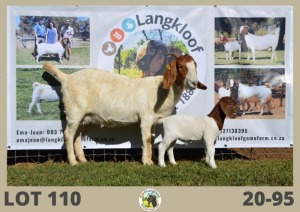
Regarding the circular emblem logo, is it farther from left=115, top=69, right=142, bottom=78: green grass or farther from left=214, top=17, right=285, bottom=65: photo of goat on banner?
left=214, top=17, right=285, bottom=65: photo of goat on banner

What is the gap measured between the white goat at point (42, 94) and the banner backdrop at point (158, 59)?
1 centimetres

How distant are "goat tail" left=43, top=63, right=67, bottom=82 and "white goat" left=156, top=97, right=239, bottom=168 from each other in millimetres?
1598

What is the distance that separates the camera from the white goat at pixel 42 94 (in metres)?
10.2

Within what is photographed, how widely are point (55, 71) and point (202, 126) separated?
2237 millimetres

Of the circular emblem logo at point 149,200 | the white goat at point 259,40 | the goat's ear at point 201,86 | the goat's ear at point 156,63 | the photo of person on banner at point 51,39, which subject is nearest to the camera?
the circular emblem logo at point 149,200

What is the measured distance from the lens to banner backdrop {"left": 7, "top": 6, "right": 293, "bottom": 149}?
10125 mm

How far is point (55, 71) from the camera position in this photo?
388 inches

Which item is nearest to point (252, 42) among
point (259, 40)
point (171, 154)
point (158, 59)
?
point (259, 40)

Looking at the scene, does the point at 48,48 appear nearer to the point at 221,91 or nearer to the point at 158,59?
the point at 158,59

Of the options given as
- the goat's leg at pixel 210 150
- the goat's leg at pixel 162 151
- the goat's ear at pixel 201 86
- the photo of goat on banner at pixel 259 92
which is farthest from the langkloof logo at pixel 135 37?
the goat's leg at pixel 210 150

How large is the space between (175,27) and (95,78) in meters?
1.43

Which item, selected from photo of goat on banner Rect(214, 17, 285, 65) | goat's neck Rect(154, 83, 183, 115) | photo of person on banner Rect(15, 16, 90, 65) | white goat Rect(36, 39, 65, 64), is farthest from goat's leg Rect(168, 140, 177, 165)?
white goat Rect(36, 39, 65, 64)

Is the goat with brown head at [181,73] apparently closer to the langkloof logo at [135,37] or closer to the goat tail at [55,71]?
the langkloof logo at [135,37]

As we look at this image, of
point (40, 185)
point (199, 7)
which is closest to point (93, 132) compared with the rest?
A: point (40, 185)
